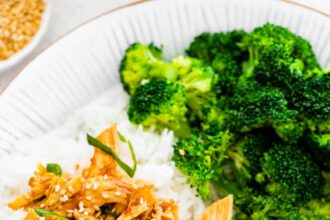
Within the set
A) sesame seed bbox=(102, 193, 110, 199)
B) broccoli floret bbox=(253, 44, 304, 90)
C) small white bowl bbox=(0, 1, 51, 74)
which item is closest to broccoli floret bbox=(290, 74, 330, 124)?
broccoli floret bbox=(253, 44, 304, 90)

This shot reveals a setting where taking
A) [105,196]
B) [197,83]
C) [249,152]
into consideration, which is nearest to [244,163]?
[249,152]

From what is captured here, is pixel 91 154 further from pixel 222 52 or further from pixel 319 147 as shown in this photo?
pixel 319 147

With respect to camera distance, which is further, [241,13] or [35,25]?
[35,25]

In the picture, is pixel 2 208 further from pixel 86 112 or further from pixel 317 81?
pixel 317 81

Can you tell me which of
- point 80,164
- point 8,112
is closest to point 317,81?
point 80,164

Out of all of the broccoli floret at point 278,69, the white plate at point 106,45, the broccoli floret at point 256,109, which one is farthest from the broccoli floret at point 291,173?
the white plate at point 106,45

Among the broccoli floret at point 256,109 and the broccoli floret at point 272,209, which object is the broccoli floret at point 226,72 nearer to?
the broccoli floret at point 256,109
